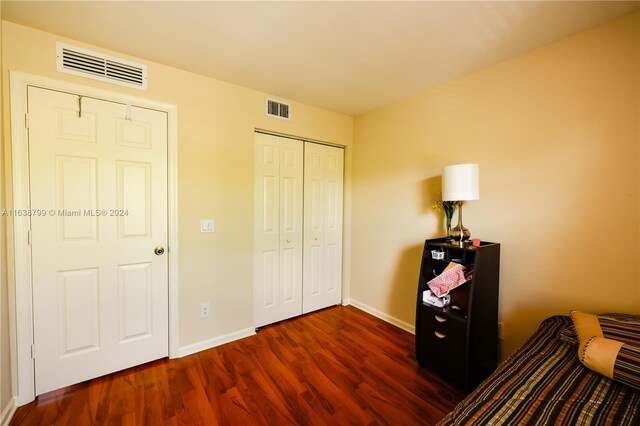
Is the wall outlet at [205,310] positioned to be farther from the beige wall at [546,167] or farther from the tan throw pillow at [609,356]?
the tan throw pillow at [609,356]

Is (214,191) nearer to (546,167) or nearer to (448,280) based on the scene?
(448,280)

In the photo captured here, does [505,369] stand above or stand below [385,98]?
below

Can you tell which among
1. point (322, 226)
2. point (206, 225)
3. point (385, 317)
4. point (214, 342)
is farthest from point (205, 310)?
point (385, 317)

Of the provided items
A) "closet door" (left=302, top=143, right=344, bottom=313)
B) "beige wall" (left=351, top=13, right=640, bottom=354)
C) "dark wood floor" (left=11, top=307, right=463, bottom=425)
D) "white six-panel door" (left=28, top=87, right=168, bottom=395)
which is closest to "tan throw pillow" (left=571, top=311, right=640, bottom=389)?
"beige wall" (left=351, top=13, right=640, bottom=354)

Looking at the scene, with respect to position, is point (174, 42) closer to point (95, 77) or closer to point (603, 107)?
point (95, 77)

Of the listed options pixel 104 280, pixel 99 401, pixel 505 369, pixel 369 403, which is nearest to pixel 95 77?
pixel 104 280

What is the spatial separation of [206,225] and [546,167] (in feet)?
8.58

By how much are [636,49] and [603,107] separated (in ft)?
1.01

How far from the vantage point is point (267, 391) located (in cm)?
179

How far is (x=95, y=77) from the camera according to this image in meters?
1.80

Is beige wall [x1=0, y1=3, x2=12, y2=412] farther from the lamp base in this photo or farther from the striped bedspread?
the lamp base

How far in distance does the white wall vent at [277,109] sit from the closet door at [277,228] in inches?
8.6

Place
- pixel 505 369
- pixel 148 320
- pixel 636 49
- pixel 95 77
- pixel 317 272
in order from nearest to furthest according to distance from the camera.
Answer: pixel 505 369 → pixel 636 49 → pixel 95 77 → pixel 148 320 → pixel 317 272

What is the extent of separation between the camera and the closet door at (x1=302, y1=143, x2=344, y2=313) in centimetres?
296
